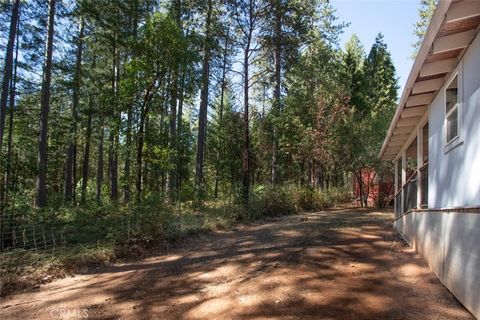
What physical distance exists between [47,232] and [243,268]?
5.36 metres

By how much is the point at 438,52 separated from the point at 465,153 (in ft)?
4.11

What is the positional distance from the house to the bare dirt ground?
0.41 m

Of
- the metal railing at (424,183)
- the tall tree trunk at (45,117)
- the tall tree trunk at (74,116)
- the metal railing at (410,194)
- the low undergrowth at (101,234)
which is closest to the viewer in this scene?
the low undergrowth at (101,234)

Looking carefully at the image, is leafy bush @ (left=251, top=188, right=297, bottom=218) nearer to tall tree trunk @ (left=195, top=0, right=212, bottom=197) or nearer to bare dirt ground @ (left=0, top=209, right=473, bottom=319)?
tall tree trunk @ (left=195, top=0, right=212, bottom=197)

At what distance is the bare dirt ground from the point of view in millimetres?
4523

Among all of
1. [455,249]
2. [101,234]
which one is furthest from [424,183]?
[101,234]

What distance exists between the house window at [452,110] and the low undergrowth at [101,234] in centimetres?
644

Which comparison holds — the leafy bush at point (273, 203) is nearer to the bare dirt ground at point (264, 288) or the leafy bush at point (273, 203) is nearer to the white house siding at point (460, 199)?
the bare dirt ground at point (264, 288)

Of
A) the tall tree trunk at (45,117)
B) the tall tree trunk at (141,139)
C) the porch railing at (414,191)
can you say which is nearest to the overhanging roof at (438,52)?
the porch railing at (414,191)

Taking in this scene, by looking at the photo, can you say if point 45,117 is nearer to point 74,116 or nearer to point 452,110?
point 74,116

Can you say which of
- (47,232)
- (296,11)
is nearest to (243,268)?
(47,232)

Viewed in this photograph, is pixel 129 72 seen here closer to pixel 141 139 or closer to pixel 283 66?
pixel 141 139

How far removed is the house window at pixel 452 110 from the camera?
5.08 meters

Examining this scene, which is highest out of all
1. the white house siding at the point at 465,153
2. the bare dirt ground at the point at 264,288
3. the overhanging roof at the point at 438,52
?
the overhanging roof at the point at 438,52
